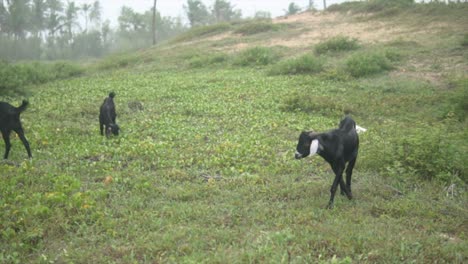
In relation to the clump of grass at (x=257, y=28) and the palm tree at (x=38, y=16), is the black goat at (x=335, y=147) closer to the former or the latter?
the clump of grass at (x=257, y=28)

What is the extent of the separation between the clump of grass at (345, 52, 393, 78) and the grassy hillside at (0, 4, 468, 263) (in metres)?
0.08

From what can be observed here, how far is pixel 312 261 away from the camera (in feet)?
16.9

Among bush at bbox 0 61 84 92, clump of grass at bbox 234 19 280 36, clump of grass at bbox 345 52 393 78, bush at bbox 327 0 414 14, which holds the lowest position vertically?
clump of grass at bbox 345 52 393 78

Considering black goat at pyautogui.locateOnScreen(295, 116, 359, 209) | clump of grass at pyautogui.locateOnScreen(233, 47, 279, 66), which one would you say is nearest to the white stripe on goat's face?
black goat at pyautogui.locateOnScreen(295, 116, 359, 209)

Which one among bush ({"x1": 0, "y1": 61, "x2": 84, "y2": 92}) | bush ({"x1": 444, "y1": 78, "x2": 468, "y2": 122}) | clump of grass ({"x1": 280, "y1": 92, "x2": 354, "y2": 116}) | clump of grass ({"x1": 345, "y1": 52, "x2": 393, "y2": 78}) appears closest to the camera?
bush ({"x1": 444, "y1": 78, "x2": 468, "y2": 122})

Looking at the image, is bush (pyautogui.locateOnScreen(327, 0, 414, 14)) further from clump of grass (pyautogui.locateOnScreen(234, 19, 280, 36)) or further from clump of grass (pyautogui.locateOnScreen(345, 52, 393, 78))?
clump of grass (pyautogui.locateOnScreen(345, 52, 393, 78))

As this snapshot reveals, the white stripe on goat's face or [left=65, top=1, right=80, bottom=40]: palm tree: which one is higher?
[left=65, top=1, right=80, bottom=40]: palm tree

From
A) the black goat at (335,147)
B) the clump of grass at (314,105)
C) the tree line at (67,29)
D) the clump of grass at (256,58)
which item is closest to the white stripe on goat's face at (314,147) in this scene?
the black goat at (335,147)

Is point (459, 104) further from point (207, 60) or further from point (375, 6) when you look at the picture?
point (375, 6)

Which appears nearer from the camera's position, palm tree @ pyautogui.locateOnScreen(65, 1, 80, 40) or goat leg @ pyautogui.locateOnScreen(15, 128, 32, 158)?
goat leg @ pyautogui.locateOnScreen(15, 128, 32, 158)

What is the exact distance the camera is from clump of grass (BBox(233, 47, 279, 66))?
76.5 feet

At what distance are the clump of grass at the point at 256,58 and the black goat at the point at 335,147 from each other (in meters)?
16.6

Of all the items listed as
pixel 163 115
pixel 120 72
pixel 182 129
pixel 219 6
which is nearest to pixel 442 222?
pixel 182 129

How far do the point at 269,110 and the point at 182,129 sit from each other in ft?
11.1
